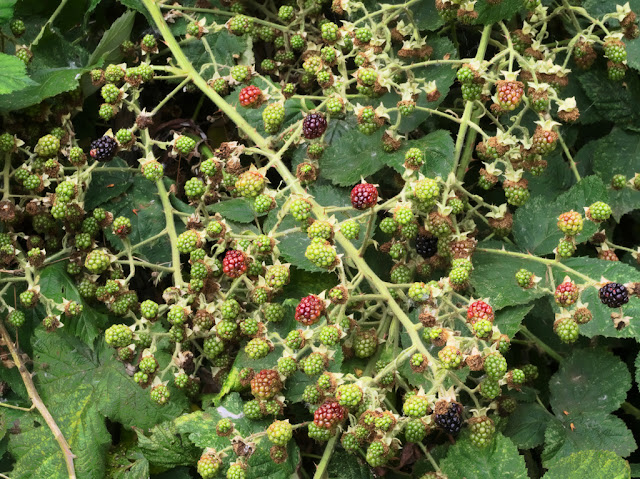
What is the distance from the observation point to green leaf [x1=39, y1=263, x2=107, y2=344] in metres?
2.03

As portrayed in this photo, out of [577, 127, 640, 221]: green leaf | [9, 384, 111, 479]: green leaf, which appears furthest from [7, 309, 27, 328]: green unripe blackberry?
[577, 127, 640, 221]: green leaf

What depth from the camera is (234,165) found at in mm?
1936

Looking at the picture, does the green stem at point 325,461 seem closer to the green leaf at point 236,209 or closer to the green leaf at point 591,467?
the green leaf at point 591,467

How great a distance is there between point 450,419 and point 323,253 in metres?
0.49

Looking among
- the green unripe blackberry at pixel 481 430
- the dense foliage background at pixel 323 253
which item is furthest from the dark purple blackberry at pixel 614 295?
the green unripe blackberry at pixel 481 430

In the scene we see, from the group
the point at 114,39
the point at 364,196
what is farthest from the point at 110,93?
the point at 364,196

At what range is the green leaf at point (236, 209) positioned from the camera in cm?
212

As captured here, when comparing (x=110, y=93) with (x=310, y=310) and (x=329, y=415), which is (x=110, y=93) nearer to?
(x=310, y=310)

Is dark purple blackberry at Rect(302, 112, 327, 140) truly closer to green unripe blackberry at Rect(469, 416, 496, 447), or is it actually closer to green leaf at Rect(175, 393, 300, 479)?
green leaf at Rect(175, 393, 300, 479)

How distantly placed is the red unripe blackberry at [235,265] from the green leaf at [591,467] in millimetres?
938

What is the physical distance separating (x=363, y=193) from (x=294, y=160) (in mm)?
446

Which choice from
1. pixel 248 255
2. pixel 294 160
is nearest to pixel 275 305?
pixel 248 255

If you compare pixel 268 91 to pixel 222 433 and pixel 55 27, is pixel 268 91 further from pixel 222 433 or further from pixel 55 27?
pixel 222 433

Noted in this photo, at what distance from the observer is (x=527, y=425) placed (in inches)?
79.0
